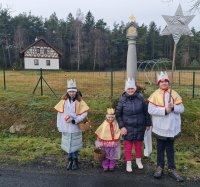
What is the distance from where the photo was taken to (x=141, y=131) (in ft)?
16.6

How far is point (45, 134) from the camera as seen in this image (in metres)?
7.98

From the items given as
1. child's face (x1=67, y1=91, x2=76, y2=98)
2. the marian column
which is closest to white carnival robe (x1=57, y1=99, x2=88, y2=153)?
child's face (x1=67, y1=91, x2=76, y2=98)

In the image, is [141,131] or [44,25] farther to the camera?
[44,25]

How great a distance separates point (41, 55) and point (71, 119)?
1866 inches

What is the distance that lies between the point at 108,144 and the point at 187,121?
3.61 metres

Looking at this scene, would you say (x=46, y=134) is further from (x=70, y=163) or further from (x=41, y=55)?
(x=41, y=55)

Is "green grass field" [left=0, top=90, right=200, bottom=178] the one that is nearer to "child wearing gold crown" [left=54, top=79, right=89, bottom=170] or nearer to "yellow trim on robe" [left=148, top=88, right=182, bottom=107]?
"child wearing gold crown" [left=54, top=79, right=89, bottom=170]

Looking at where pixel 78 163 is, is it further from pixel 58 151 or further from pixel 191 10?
pixel 191 10

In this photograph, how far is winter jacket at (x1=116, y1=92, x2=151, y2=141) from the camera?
500 cm

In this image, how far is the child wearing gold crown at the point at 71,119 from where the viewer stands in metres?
5.26

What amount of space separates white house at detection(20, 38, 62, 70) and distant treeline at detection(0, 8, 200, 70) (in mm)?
3175

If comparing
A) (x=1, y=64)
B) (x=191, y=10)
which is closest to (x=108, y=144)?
(x=191, y=10)

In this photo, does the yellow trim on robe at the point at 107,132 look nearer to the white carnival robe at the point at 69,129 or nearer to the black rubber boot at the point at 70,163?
the white carnival robe at the point at 69,129

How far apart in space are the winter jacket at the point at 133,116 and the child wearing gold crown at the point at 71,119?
2.36 feet
